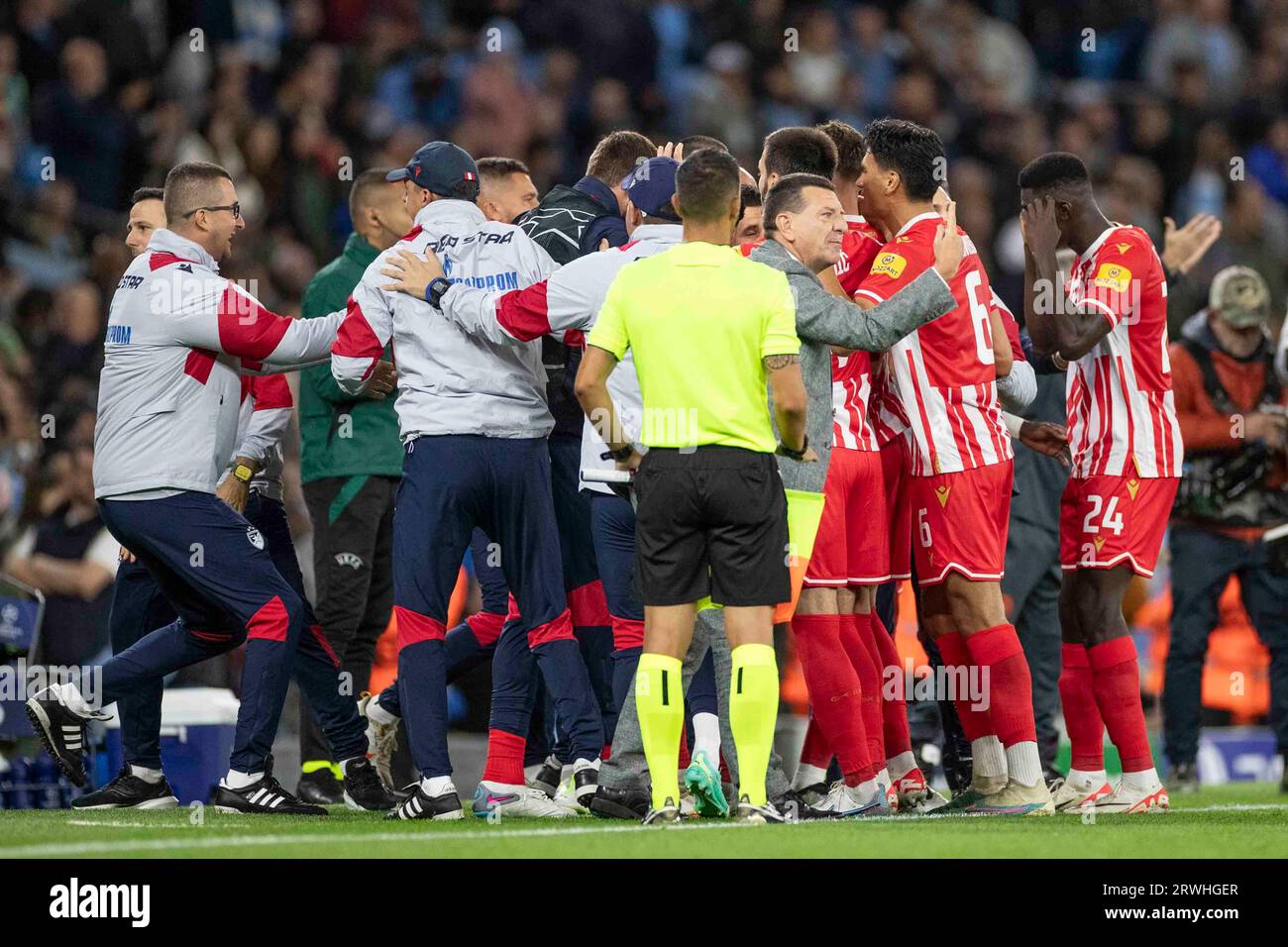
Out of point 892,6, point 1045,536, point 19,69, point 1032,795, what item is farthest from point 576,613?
point 892,6

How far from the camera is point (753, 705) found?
639 centimetres

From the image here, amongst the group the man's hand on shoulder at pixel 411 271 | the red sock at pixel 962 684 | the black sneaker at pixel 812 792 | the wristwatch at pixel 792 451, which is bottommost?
the black sneaker at pixel 812 792

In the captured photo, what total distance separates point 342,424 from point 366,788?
1.71 m

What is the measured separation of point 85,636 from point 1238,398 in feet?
21.9

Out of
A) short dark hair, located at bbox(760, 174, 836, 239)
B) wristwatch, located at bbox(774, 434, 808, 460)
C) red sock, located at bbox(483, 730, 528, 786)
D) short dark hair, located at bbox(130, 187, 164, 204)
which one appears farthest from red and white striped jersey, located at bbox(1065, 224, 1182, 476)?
short dark hair, located at bbox(130, 187, 164, 204)

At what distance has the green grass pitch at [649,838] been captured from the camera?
5.77m

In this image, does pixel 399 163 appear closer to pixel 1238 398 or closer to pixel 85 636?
pixel 85 636

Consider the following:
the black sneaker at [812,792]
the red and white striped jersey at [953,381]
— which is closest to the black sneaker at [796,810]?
the black sneaker at [812,792]

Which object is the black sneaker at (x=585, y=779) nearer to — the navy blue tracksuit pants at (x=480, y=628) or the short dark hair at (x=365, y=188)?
the navy blue tracksuit pants at (x=480, y=628)

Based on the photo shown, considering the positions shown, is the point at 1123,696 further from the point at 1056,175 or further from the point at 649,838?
→ the point at 649,838

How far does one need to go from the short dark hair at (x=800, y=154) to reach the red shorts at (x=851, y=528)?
46.2 inches

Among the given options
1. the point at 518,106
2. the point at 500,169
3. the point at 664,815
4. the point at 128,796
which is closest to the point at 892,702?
the point at 664,815

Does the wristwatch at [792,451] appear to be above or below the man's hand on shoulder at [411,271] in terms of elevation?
below

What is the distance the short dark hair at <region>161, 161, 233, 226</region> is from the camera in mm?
7848
